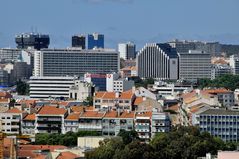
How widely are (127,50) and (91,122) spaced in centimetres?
10006

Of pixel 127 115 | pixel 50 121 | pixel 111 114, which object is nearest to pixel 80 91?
pixel 50 121

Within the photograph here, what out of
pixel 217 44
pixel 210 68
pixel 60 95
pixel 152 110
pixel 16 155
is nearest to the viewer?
pixel 16 155

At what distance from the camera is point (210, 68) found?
124 m

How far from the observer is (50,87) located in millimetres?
94750

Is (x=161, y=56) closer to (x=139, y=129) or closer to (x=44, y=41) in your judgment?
(x=44, y=41)

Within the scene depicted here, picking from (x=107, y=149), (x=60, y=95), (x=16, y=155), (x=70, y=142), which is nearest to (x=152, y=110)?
(x=70, y=142)

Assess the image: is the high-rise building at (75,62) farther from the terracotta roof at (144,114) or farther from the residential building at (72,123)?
the terracotta roof at (144,114)

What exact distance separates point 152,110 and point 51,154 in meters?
15.6

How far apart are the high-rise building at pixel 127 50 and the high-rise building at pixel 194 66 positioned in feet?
103

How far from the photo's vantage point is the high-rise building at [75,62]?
11512cm

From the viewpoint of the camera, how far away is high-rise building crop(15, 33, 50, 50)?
143625 millimetres

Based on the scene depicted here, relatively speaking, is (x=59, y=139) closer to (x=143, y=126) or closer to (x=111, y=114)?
(x=143, y=126)

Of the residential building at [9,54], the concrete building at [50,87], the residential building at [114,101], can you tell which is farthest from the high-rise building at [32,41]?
the residential building at [114,101]

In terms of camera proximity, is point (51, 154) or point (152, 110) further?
point (152, 110)
